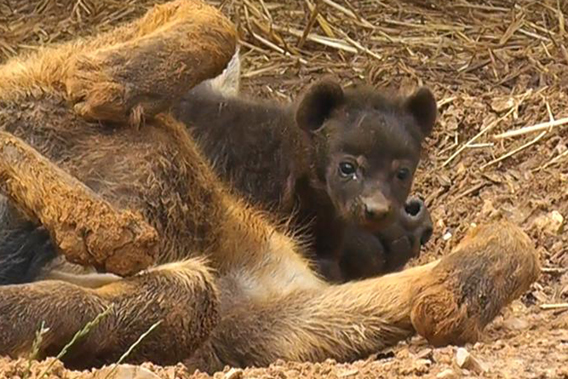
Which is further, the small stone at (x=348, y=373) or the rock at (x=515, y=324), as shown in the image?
the rock at (x=515, y=324)

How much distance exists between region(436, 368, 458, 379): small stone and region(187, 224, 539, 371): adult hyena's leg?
41 cm

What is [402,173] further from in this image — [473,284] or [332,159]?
[473,284]

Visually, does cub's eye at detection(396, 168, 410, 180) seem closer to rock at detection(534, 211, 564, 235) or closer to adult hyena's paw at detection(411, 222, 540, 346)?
rock at detection(534, 211, 564, 235)

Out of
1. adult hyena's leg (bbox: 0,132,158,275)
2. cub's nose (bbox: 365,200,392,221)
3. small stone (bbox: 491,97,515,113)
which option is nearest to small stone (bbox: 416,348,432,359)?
adult hyena's leg (bbox: 0,132,158,275)

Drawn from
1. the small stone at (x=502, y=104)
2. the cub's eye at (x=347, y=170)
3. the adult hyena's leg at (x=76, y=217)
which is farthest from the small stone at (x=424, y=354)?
the small stone at (x=502, y=104)

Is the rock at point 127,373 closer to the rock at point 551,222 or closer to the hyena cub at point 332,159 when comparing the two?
the hyena cub at point 332,159

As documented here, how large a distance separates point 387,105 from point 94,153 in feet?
4.11

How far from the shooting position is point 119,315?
12.0 feet

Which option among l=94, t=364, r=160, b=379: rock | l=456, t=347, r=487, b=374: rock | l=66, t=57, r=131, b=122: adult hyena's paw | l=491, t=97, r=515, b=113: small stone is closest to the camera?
l=94, t=364, r=160, b=379: rock

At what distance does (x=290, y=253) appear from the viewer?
4.62 m

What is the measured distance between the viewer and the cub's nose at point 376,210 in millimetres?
4684

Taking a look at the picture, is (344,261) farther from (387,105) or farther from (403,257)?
(387,105)

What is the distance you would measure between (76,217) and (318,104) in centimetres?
153

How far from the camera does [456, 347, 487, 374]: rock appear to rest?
137 inches
